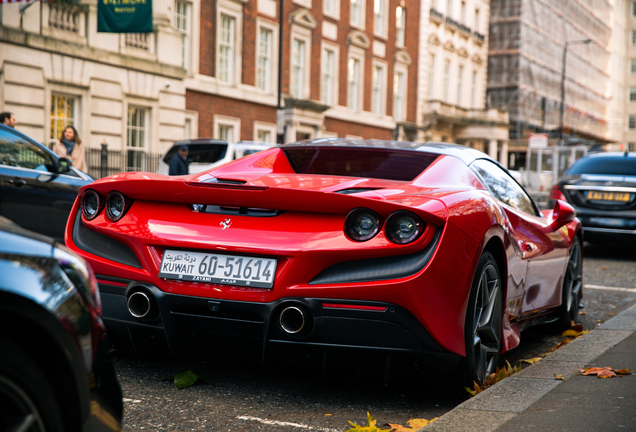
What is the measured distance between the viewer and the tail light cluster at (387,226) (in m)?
3.28

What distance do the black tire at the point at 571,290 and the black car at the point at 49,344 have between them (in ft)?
14.1

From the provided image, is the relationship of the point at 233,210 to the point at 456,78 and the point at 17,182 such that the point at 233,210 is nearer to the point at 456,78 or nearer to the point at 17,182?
the point at 17,182

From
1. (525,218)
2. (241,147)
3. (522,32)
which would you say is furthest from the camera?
(522,32)

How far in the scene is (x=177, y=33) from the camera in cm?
2370

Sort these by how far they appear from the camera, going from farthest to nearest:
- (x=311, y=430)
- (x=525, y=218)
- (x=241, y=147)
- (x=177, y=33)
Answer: (x=177, y=33) < (x=241, y=147) < (x=525, y=218) < (x=311, y=430)

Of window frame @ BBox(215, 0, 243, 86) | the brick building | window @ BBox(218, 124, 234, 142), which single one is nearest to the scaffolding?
the brick building

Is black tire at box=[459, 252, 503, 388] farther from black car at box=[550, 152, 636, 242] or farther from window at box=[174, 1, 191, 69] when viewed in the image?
window at box=[174, 1, 191, 69]

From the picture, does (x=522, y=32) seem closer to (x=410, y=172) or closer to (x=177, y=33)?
(x=177, y=33)

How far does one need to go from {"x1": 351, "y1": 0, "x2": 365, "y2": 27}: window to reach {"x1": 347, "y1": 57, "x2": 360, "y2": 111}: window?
1.69 meters

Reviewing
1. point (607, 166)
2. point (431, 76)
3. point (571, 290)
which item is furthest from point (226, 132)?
point (571, 290)

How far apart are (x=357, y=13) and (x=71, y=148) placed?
24.8 m

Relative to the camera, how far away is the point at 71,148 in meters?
13.6

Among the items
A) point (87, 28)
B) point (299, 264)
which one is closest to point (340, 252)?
point (299, 264)

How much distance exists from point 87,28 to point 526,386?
742 inches
